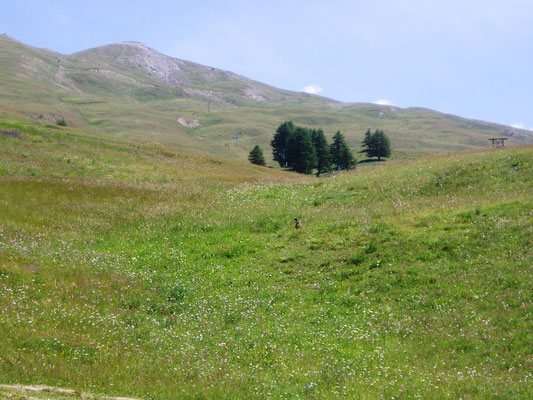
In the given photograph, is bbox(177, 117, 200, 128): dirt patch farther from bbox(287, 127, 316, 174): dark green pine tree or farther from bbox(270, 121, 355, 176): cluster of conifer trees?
bbox(287, 127, 316, 174): dark green pine tree

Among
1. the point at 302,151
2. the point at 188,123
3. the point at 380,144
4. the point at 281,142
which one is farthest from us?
the point at 188,123

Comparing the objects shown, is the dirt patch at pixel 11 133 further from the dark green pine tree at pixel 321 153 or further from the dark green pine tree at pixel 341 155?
the dark green pine tree at pixel 341 155

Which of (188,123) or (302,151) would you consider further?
(188,123)

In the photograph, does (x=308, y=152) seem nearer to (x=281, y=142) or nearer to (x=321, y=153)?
(x=321, y=153)

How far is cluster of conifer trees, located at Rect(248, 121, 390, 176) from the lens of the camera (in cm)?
8431

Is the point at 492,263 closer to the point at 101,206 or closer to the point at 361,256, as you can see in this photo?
the point at 361,256

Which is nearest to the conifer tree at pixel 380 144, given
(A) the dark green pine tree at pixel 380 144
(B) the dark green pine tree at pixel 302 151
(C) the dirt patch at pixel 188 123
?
(A) the dark green pine tree at pixel 380 144

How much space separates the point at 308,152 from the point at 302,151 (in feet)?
3.96

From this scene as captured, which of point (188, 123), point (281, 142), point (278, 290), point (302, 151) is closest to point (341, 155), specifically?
point (302, 151)

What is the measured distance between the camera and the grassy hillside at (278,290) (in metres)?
8.67

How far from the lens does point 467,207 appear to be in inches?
728

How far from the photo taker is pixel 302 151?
8388 centimetres

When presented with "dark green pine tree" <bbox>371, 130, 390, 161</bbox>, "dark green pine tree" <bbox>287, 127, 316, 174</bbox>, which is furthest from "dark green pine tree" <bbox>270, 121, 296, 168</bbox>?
"dark green pine tree" <bbox>371, 130, 390, 161</bbox>

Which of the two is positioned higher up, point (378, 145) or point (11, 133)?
point (378, 145)
